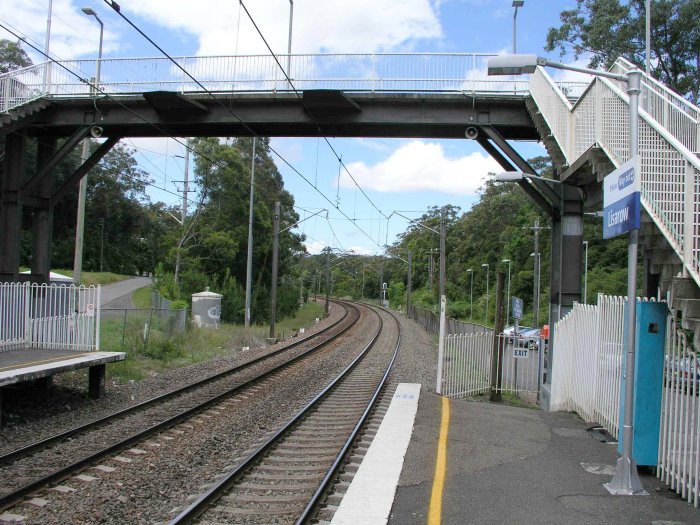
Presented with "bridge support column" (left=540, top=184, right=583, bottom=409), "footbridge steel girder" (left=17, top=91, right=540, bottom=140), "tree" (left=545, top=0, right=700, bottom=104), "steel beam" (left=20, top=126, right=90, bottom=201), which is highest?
"tree" (left=545, top=0, right=700, bottom=104)

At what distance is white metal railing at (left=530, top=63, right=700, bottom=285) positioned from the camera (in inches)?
256

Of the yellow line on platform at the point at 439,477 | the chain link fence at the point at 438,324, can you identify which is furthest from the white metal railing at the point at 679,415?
the chain link fence at the point at 438,324

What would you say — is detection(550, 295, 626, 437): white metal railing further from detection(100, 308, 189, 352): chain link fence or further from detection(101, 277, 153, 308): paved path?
detection(101, 277, 153, 308): paved path

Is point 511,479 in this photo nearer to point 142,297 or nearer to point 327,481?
point 327,481

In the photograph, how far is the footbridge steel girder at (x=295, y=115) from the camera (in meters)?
15.2

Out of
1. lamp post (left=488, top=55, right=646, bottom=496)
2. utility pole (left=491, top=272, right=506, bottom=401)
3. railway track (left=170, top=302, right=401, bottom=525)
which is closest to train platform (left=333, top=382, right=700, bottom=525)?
lamp post (left=488, top=55, right=646, bottom=496)

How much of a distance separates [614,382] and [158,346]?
1508 cm

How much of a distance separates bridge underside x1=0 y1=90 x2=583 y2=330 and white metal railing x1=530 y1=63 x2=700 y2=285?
1.63m

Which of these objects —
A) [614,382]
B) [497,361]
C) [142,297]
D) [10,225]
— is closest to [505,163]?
[497,361]

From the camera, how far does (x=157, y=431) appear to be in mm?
10109

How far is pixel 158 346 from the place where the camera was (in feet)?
66.2

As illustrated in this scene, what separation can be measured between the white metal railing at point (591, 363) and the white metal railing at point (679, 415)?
1.27m

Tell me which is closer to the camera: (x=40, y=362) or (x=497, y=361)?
(x=40, y=362)

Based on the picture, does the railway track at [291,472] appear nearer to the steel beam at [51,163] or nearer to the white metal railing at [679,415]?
the white metal railing at [679,415]
